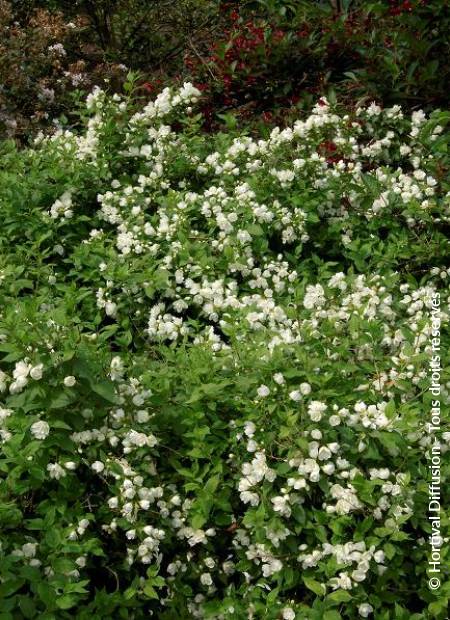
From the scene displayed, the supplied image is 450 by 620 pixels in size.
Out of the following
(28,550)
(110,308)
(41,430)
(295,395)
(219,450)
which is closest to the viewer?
(28,550)

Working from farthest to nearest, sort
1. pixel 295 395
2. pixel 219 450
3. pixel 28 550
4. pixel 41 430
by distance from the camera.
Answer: pixel 219 450 → pixel 295 395 → pixel 41 430 → pixel 28 550

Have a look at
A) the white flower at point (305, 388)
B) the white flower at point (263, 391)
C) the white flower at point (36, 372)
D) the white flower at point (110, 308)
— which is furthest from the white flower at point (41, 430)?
the white flower at point (110, 308)

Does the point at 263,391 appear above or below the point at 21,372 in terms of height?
below

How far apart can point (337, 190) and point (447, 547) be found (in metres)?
2.19

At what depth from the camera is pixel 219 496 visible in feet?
8.72

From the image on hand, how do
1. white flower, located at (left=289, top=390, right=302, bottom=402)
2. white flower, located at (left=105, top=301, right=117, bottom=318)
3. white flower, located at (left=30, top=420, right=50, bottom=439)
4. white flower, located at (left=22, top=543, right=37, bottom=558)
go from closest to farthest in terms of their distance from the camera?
white flower, located at (left=22, top=543, right=37, bottom=558) < white flower, located at (left=30, top=420, right=50, bottom=439) < white flower, located at (left=289, top=390, right=302, bottom=402) < white flower, located at (left=105, top=301, right=117, bottom=318)

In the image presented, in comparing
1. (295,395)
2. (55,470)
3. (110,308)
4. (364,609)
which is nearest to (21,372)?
(55,470)

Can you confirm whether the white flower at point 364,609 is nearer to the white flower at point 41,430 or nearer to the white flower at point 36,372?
the white flower at point 41,430

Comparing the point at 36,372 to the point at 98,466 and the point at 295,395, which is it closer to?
the point at 98,466

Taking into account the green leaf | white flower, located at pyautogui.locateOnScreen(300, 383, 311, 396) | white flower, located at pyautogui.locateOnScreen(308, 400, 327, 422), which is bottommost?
the green leaf

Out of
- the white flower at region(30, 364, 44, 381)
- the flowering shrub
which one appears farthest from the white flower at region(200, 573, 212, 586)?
the white flower at region(30, 364, 44, 381)

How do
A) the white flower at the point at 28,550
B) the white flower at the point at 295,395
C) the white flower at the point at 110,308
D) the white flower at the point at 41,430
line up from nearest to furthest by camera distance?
the white flower at the point at 28,550
the white flower at the point at 41,430
the white flower at the point at 295,395
the white flower at the point at 110,308

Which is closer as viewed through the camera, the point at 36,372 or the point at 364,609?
the point at 364,609

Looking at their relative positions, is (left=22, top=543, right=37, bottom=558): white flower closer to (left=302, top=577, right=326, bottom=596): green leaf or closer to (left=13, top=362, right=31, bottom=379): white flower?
(left=13, top=362, right=31, bottom=379): white flower
